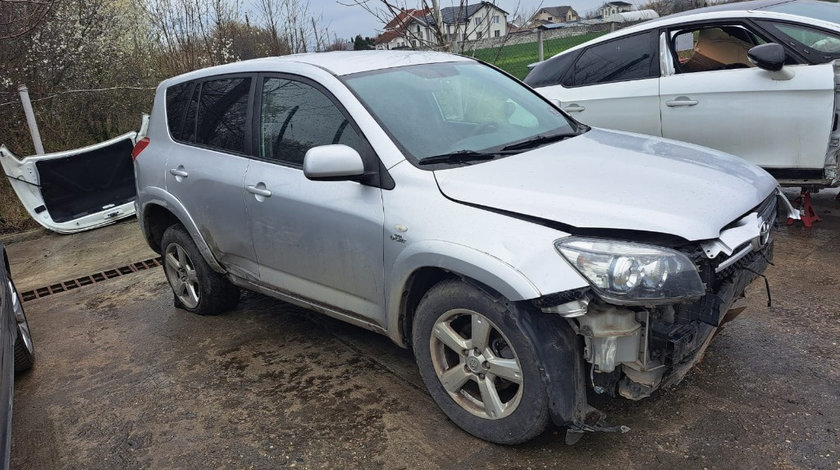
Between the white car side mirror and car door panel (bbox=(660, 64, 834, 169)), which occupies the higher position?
the white car side mirror

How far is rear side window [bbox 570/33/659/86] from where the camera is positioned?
5.73 m

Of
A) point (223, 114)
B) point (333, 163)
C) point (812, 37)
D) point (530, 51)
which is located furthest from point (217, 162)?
point (530, 51)

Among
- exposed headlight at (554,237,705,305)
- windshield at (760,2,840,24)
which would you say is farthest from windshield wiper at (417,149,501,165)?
windshield at (760,2,840,24)

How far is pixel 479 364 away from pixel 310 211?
1.24 m

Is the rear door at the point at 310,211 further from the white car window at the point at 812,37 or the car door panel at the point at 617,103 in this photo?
the white car window at the point at 812,37

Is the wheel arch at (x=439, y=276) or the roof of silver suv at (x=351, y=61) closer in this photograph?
the wheel arch at (x=439, y=276)

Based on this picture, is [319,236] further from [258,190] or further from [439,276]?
[439,276]

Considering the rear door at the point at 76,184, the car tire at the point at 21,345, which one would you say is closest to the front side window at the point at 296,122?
the car tire at the point at 21,345

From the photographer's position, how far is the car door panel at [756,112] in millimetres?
4859

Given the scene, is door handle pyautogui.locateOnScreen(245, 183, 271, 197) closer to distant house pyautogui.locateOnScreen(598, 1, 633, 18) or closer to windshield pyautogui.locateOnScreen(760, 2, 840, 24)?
windshield pyautogui.locateOnScreen(760, 2, 840, 24)

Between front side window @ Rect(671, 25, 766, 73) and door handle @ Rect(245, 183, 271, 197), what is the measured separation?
379 centimetres

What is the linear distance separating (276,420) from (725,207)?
7.72 ft

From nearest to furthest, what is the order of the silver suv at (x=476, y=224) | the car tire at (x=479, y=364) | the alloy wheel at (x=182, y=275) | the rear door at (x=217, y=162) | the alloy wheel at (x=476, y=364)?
the silver suv at (x=476, y=224), the car tire at (x=479, y=364), the alloy wheel at (x=476, y=364), the rear door at (x=217, y=162), the alloy wheel at (x=182, y=275)

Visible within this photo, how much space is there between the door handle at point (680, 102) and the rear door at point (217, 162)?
3.47 meters
